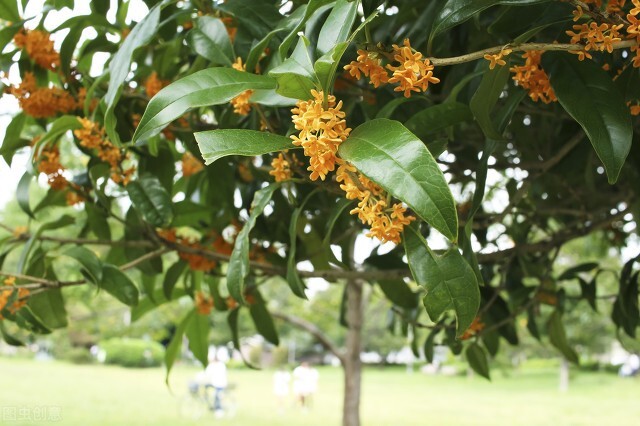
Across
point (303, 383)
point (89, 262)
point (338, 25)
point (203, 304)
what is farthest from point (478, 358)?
point (303, 383)

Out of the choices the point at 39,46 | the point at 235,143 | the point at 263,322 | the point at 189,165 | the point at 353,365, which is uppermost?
the point at 39,46

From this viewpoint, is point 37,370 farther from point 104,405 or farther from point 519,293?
point 519,293

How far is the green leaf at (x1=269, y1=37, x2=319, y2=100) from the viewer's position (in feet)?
2.09

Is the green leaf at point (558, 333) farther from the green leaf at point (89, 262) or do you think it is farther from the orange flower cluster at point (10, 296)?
the orange flower cluster at point (10, 296)

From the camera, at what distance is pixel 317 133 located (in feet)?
2.13

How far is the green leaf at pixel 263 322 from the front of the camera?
1616 millimetres

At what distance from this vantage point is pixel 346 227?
4.82ft

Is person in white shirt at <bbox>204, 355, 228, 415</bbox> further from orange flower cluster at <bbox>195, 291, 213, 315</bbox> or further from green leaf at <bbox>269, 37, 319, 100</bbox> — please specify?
green leaf at <bbox>269, 37, 319, 100</bbox>

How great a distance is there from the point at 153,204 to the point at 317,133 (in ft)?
2.01

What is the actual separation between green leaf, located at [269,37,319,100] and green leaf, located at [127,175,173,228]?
0.57 metres

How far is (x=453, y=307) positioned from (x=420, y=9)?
83 cm

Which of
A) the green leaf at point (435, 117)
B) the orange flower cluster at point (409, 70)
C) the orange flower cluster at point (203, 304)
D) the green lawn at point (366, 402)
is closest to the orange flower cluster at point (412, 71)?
the orange flower cluster at point (409, 70)

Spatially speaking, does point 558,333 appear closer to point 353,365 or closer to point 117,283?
point 117,283

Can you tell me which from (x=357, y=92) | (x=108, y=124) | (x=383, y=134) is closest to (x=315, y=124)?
(x=383, y=134)
